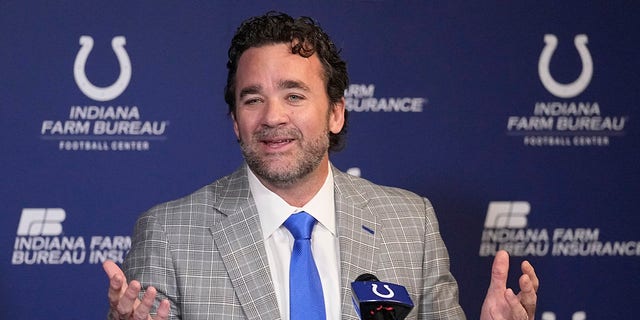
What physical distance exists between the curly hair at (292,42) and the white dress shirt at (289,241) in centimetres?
29

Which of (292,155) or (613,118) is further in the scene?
(613,118)

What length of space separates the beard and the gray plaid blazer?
12 cm

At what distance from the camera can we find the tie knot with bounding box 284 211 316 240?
2.95 metres

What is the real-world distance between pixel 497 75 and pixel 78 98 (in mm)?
1616

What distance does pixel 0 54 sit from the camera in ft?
12.7

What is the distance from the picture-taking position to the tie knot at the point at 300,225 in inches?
116

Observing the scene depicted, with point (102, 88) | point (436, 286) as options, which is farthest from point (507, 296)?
point (102, 88)

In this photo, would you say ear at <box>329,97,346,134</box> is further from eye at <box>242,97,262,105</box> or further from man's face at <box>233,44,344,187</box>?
eye at <box>242,97,262,105</box>

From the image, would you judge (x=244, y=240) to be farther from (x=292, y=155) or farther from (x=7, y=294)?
(x=7, y=294)

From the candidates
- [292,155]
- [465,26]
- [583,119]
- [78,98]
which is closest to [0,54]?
[78,98]

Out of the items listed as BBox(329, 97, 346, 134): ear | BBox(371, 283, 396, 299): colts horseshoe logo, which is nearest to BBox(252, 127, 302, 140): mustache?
BBox(329, 97, 346, 134): ear

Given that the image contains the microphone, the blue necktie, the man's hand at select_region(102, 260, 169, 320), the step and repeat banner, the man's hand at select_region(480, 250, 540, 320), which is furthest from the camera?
the step and repeat banner

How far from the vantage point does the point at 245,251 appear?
293 centimetres

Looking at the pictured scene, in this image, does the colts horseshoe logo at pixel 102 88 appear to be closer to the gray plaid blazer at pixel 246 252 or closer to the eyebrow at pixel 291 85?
the gray plaid blazer at pixel 246 252
